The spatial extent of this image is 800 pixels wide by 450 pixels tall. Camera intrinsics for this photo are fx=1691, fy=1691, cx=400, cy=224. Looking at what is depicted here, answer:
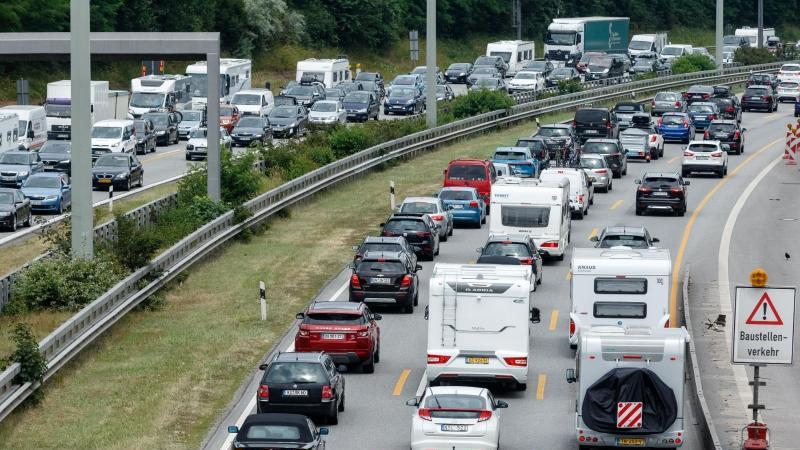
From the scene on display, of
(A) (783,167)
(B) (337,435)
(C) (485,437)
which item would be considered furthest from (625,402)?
(A) (783,167)

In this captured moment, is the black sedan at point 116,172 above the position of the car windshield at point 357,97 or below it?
below

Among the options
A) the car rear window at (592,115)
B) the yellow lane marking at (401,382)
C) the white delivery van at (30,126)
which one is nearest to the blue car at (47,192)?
the white delivery van at (30,126)

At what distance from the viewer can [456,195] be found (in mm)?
56875

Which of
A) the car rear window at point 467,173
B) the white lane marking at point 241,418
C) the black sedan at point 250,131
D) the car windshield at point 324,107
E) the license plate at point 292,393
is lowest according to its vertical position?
the white lane marking at point 241,418

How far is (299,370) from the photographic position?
102ft

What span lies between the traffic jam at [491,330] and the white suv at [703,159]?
45.0ft

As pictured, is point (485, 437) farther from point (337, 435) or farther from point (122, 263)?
point (122, 263)

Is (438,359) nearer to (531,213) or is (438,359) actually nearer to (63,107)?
(531,213)

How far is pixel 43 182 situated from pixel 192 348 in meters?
23.4

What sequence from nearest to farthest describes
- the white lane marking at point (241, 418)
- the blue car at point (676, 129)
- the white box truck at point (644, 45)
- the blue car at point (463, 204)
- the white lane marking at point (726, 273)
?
the white lane marking at point (241, 418), the white lane marking at point (726, 273), the blue car at point (463, 204), the blue car at point (676, 129), the white box truck at point (644, 45)

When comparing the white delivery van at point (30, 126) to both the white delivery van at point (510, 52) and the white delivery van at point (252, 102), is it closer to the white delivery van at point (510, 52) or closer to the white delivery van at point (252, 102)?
the white delivery van at point (252, 102)

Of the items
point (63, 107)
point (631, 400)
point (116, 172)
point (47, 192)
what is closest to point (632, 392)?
point (631, 400)

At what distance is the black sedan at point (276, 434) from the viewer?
26.4 m

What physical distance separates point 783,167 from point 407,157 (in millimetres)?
17367
